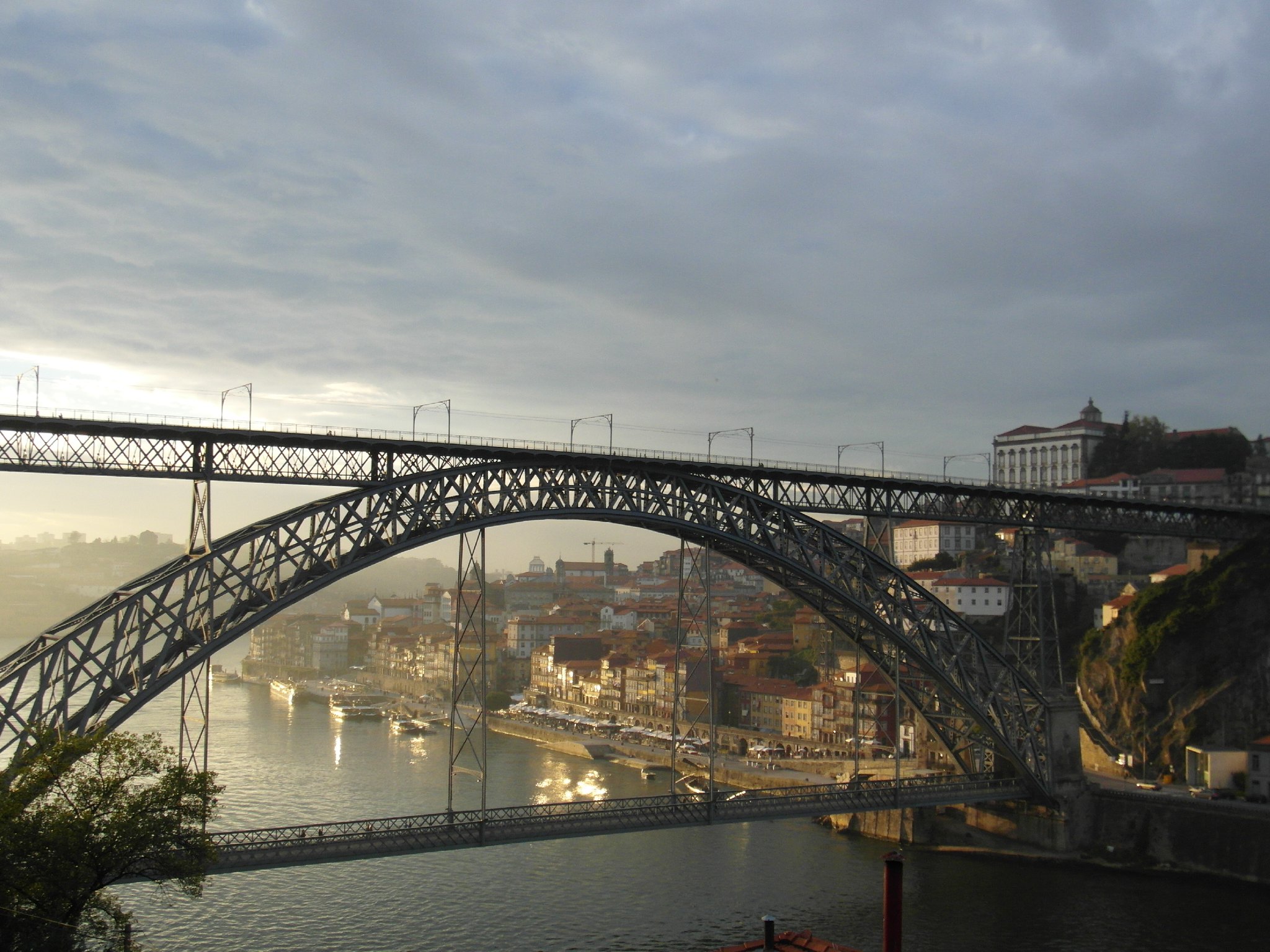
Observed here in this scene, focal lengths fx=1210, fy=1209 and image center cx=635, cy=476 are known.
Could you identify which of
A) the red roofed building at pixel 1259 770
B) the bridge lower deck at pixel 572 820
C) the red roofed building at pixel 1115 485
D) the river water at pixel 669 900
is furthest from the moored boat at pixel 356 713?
the red roofed building at pixel 1259 770

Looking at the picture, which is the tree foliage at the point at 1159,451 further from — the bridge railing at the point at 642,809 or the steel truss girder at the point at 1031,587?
the bridge railing at the point at 642,809

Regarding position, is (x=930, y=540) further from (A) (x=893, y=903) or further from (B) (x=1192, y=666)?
(A) (x=893, y=903)

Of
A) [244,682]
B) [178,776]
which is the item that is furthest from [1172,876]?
[244,682]

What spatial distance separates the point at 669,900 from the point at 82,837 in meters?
17.2

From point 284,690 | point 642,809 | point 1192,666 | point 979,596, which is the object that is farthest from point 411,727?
point 642,809

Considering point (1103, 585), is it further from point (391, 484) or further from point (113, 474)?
point (113, 474)

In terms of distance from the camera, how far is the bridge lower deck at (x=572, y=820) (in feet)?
87.9

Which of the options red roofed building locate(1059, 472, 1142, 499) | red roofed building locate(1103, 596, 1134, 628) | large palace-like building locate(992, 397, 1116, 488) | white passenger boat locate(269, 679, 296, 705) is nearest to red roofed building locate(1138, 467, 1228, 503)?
red roofed building locate(1059, 472, 1142, 499)

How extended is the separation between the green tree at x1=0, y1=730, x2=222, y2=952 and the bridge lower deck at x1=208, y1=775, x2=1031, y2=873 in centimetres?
216

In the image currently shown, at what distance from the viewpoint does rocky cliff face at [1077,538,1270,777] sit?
4528cm

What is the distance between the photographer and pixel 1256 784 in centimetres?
4059

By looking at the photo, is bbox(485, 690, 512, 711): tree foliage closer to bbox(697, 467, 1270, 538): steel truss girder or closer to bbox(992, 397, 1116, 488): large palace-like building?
bbox(992, 397, 1116, 488): large palace-like building

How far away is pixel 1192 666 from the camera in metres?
46.8

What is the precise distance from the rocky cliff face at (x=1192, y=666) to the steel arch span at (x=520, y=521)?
808 cm
